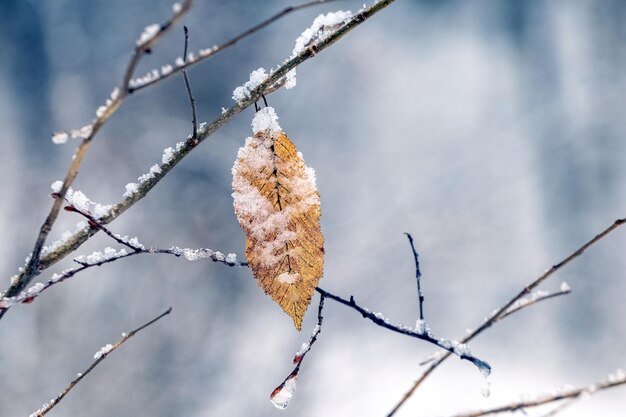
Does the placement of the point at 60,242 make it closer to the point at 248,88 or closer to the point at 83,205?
the point at 83,205

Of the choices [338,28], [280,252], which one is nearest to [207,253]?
[280,252]

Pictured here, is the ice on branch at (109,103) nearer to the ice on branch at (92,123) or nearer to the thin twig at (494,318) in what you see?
the ice on branch at (92,123)

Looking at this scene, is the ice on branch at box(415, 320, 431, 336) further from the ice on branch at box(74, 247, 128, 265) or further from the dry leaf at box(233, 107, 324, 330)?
the ice on branch at box(74, 247, 128, 265)

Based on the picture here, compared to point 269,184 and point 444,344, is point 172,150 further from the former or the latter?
point 444,344

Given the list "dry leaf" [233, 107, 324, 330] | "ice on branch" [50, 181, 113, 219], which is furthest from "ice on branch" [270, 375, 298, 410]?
"ice on branch" [50, 181, 113, 219]

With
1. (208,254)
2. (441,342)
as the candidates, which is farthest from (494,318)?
(208,254)
